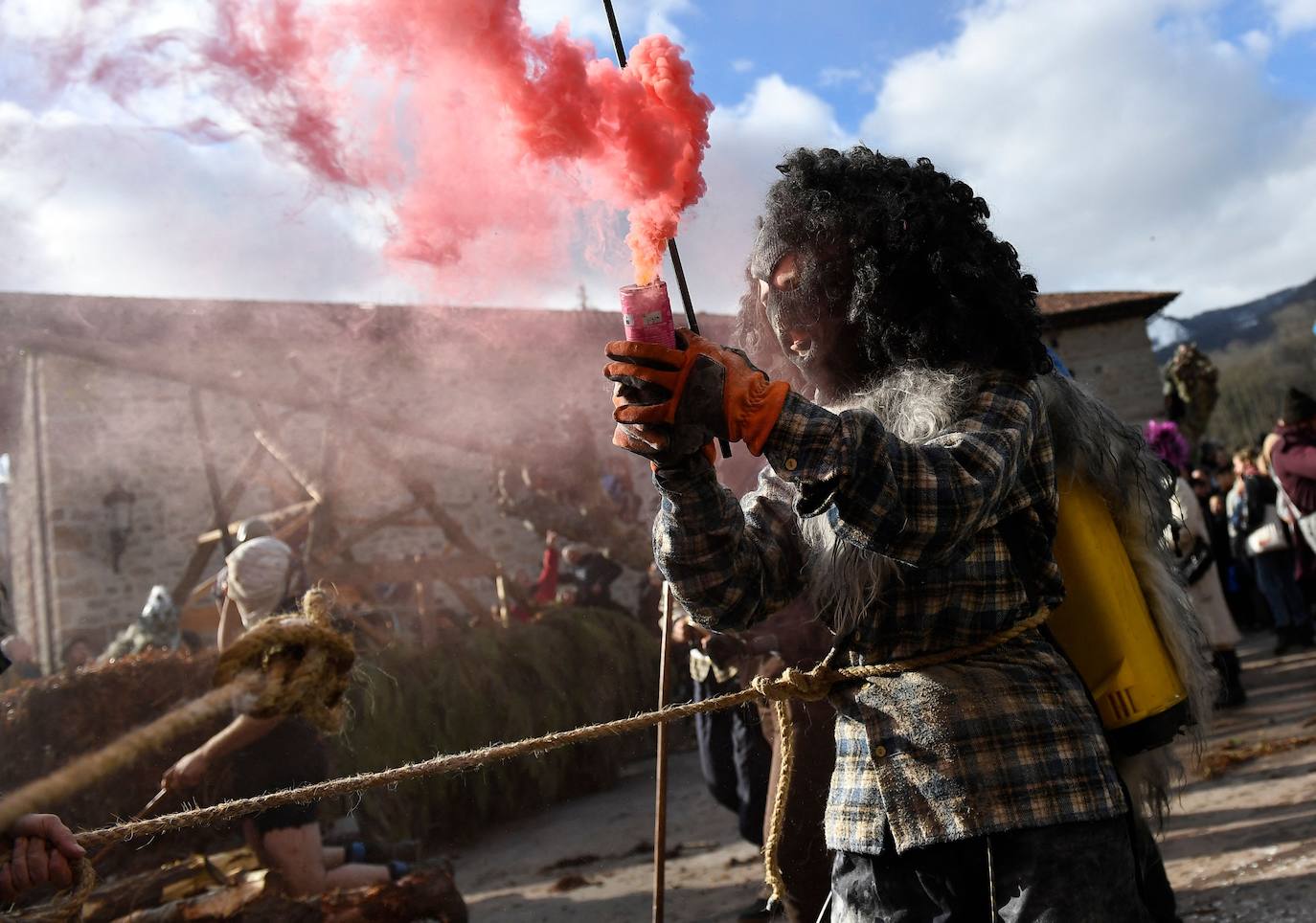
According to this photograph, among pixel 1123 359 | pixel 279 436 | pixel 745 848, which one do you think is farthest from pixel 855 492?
pixel 1123 359

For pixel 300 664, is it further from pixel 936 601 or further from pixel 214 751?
pixel 936 601

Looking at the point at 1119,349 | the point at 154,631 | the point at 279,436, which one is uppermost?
the point at 1119,349

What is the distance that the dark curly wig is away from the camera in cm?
169

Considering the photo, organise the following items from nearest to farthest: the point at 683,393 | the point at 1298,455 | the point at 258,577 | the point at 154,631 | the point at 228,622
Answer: the point at 683,393, the point at 258,577, the point at 228,622, the point at 1298,455, the point at 154,631

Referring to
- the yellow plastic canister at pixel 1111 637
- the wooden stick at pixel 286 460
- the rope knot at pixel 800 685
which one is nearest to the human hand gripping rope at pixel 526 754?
the rope knot at pixel 800 685

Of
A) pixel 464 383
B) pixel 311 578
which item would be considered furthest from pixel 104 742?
pixel 464 383

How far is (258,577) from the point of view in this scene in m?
4.38

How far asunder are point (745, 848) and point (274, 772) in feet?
9.44

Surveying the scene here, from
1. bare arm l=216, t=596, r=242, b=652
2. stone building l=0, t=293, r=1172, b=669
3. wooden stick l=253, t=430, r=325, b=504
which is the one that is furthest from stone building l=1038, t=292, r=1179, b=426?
bare arm l=216, t=596, r=242, b=652

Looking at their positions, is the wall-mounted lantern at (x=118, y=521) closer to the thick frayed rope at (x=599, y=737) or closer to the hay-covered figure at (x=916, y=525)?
the thick frayed rope at (x=599, y=737)

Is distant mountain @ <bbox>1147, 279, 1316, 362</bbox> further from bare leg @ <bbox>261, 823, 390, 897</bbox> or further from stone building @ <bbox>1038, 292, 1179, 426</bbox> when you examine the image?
bare leg @ <bbox>261, 823, 390, 897</bbox>

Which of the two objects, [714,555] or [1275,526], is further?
[1275,526]

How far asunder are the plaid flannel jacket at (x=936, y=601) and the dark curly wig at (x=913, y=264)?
11cm

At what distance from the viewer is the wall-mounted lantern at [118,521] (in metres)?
12.9
